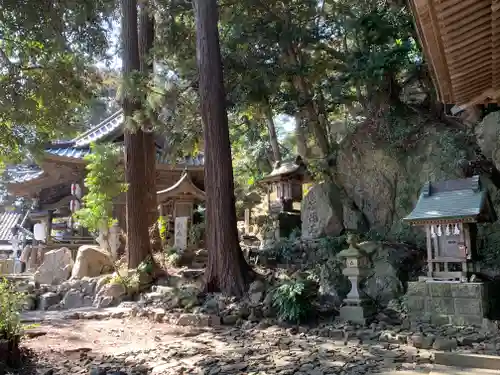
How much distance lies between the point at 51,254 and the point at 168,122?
556 centimetres

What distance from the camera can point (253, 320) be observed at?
27.6 feet

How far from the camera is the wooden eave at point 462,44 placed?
11.5 ft

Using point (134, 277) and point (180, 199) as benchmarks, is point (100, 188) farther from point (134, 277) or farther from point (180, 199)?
point (180, 199)

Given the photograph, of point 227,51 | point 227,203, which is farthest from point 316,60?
point 227,203

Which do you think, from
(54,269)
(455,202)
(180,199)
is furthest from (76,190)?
(455,202)

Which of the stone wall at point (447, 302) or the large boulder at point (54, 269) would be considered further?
the large boulder at point (54, 269)

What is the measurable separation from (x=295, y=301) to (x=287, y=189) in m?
7.68

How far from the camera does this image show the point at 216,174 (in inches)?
404

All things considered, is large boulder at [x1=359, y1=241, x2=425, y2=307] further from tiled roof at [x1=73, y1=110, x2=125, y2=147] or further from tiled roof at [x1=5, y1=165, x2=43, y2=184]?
tiled roof at [x1=5, y1=165, x2=43, y2=184]

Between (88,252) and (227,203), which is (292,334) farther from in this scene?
(88,252)

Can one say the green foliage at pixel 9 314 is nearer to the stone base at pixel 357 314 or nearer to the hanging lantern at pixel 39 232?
the stone base at pixel 357 314

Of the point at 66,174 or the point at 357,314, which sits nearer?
the point at 357,314

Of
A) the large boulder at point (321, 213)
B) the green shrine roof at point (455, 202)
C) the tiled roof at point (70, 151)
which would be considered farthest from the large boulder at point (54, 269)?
the green shrine roof at point (455, 202)

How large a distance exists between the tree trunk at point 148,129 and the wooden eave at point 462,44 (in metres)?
8.59
